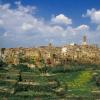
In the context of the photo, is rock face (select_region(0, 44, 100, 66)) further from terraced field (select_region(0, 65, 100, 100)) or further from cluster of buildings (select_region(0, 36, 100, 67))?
terraced field (select_region(0, 65, 100, 100))

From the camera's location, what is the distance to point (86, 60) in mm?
56312

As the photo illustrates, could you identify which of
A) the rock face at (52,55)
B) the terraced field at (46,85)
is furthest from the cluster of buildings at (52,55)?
the terraced field at (46,85)

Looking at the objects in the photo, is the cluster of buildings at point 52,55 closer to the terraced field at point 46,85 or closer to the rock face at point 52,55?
the rock face at point 52,55

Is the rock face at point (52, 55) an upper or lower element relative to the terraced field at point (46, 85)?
upper

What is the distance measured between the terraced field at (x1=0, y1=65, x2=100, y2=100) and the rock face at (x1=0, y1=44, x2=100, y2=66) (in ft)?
14.5

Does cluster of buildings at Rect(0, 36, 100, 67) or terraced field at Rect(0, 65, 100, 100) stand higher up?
cluster of buildings at Rect(0, 36, 100, 67)

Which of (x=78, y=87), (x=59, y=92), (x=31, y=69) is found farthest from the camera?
(x=31, y=69)

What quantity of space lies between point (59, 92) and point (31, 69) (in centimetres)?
1325

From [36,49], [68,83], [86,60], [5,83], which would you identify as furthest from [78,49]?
[5,83]

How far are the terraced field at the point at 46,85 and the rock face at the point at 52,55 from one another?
443cm

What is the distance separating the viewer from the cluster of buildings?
56.3 metres

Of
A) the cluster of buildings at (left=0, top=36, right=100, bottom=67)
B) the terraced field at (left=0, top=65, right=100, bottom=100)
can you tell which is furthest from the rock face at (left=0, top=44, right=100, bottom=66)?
the terraced field at (left=0, top=65, right=100, bottom=100)

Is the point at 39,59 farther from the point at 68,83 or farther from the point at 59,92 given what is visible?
the point at 59,92

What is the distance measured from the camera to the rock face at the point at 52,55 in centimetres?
5628
